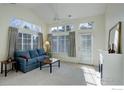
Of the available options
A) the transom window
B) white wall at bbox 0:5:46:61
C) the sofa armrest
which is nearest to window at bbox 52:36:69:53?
the transom window

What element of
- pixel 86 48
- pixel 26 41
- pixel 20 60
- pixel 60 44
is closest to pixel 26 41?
pixel 26 41

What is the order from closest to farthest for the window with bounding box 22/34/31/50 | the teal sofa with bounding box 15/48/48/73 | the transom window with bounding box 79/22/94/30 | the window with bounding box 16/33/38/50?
the teal sofa with bounding box 15/48/48/73
the window with bounding box 16/33/38/50
the window with bounding box 22/34/31/50
the transom window with bounding box 79/22/94/30

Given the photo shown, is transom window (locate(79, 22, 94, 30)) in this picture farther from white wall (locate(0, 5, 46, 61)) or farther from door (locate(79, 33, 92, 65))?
white wall (locate(0, 5, 46, 61))

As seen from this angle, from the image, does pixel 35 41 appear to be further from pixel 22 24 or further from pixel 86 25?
pixel 86 25

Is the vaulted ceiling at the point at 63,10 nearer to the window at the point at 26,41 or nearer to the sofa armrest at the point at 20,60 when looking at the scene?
the window at the point at 26,41

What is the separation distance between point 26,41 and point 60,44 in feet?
7.33

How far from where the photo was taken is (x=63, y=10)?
5477 mm

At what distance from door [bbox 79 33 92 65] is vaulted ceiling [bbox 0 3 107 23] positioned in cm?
119

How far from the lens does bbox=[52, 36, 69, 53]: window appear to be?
672 cm

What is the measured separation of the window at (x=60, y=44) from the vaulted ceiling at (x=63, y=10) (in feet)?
4.34

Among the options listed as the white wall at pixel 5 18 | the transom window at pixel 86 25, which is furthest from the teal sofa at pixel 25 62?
the transom window at pixel 86 25

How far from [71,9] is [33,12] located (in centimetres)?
230

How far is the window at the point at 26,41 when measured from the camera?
17.3 feet
